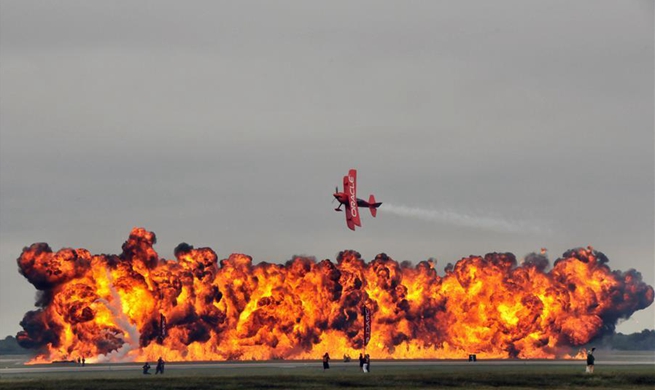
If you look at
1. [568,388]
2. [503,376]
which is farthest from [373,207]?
[568,388]

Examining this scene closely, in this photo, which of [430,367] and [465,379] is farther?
[430,367]

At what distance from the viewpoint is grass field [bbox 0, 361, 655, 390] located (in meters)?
134

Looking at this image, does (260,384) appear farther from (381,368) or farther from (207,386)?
(381,368)

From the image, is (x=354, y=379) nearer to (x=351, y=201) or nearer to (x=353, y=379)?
(x=353, y=379)

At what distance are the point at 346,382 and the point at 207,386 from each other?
13.9 metres

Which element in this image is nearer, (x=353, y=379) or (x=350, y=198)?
(x=353, y=379)

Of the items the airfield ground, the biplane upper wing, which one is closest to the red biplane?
the biplane upper wing

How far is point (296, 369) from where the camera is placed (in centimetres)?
16700

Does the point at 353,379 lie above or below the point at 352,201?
below

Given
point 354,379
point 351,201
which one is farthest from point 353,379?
point 351,201

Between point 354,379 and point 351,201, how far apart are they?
41508mm

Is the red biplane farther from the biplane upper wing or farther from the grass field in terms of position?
the grass field

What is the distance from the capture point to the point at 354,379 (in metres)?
141

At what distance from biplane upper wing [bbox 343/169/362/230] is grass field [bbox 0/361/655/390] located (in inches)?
894
